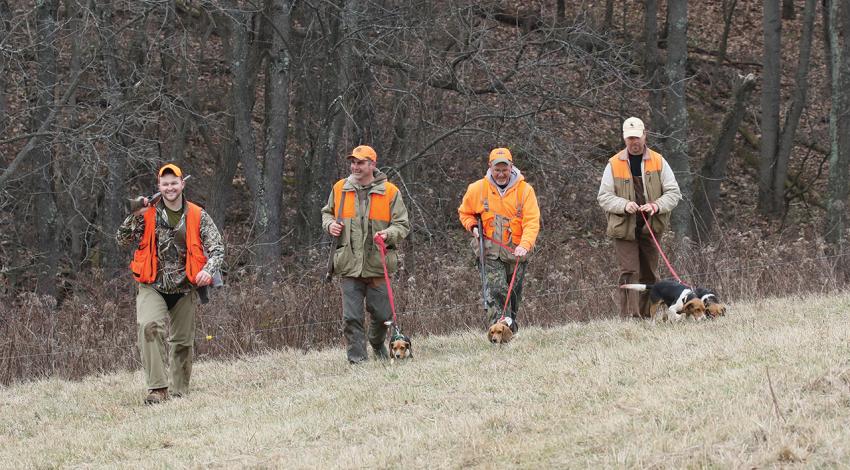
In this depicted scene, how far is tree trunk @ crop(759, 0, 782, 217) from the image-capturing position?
88.7 feet

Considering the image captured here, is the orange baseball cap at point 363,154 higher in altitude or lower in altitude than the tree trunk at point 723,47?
lower

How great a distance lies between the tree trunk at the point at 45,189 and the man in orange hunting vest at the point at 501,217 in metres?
9.69

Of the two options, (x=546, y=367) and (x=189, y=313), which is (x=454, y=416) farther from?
(x=189, y=313)

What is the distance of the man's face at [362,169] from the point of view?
10281 mm

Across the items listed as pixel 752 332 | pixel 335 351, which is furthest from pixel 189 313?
pixel 752 332

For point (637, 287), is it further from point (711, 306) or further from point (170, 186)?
point (170, 186)

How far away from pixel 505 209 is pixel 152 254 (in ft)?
10.2

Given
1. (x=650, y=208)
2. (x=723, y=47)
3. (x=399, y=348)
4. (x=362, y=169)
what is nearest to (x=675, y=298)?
(x=650, y=208)

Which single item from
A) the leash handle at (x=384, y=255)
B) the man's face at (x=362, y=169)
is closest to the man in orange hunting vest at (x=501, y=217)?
the leash handle at (x=384, y=255)

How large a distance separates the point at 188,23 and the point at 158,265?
1477 centimetres

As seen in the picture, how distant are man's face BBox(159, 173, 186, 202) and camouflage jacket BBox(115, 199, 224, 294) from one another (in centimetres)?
15

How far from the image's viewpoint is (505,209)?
10.3m

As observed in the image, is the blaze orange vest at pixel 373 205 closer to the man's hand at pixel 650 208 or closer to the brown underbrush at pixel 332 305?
the man's hand at pixel 650 208

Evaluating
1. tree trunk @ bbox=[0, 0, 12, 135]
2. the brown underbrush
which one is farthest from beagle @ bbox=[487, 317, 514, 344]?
tree trunk @ bbox=[0, 0, 12, 135]
